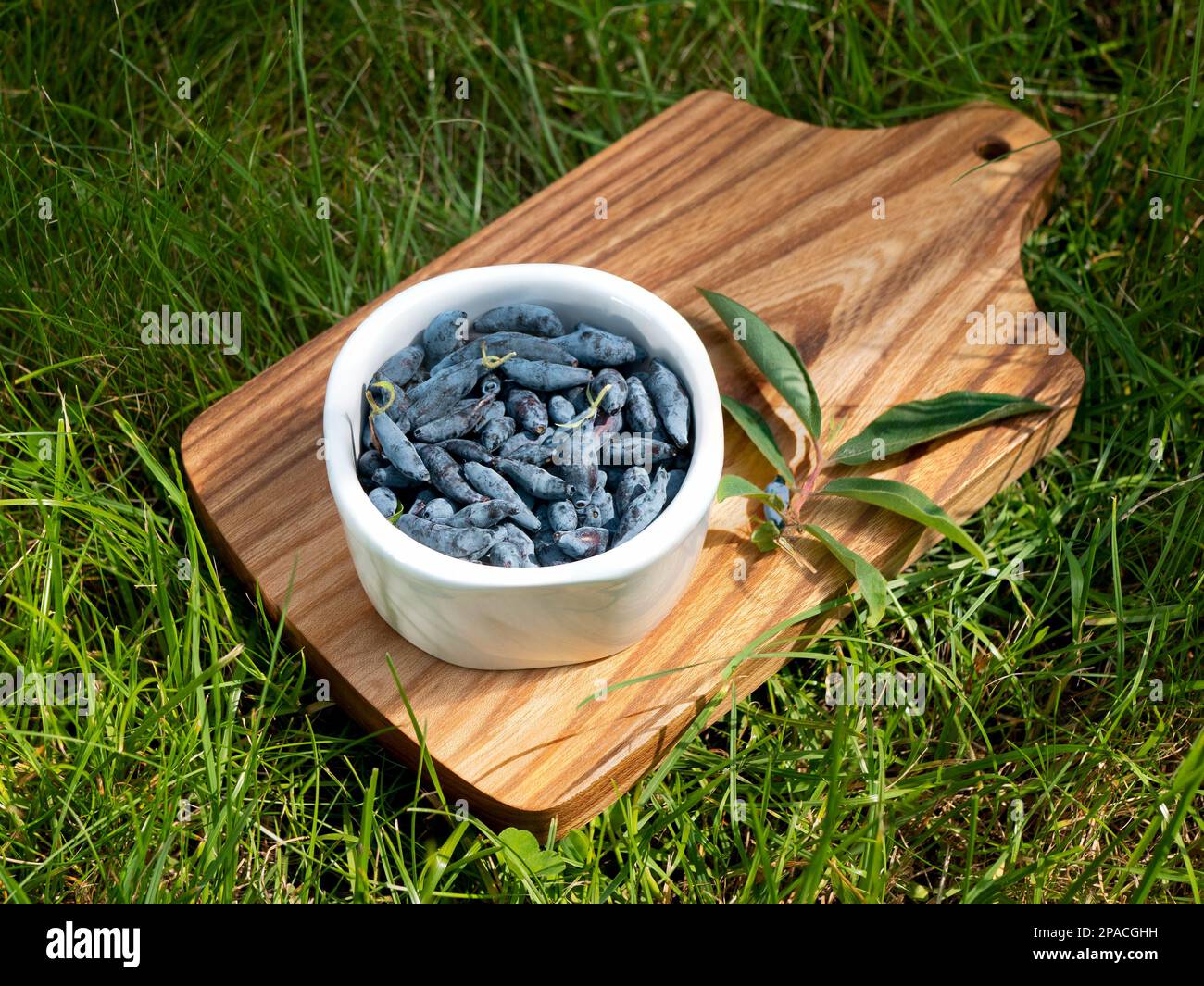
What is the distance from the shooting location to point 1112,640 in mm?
1181

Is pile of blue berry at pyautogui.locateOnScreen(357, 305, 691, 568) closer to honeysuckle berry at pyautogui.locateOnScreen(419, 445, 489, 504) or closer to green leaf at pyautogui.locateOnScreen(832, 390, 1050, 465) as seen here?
honeysuckle berry at pyautogui.locateOnScreen(419, 445, 489, 504)

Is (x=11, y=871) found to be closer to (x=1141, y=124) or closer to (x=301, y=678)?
(x=301, y=678)

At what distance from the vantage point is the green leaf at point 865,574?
1.04 metres

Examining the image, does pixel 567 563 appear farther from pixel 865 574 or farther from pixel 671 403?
pixel 865 574

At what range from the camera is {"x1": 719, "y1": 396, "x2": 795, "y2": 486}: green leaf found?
43.5 inches

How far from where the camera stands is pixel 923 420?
1.13m

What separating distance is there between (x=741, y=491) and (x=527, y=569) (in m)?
0.22

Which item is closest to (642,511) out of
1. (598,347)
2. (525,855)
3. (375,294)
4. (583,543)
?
(583,543)

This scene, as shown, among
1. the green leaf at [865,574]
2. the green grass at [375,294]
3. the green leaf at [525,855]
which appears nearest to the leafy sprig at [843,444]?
the green leaf at [865,574]

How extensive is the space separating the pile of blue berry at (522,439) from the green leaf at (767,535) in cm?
11

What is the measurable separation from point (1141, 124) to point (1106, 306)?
24 cm

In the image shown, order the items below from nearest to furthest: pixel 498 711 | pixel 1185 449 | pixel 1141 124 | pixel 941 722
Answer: pixel 498 711
pixel 941 722
pixel 1185 449
pixel 1141 124

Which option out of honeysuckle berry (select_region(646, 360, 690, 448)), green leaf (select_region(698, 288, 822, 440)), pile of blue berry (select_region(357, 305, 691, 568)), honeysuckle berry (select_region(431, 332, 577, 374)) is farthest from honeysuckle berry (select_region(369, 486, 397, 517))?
green leaf (select_region(698, 288, 822, 440))

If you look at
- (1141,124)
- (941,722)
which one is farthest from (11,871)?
(1141,124)
